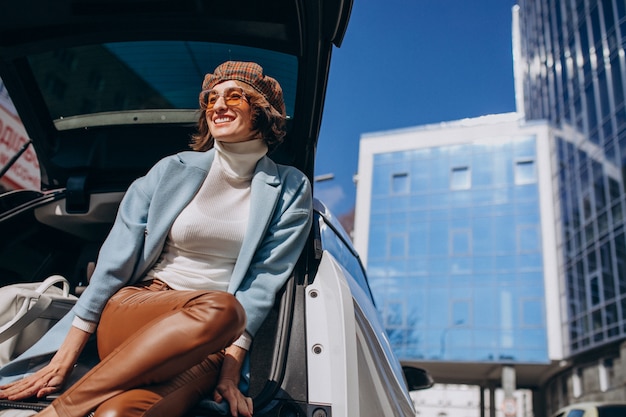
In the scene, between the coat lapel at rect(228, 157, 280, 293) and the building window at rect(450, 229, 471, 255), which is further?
the building window at rect(450, 229, 471, 255)

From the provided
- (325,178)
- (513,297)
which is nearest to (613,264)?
(513,297)

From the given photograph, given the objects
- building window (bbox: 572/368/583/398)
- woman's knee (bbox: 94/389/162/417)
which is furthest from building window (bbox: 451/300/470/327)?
woman's knee (bbox: 94/389/162/417)

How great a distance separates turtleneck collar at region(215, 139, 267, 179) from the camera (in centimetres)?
202

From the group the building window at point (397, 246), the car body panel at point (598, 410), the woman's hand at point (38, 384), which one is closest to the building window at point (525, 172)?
the building window at point (397, 246)

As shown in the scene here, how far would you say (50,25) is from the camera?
2.62 metres

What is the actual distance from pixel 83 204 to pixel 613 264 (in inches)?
778

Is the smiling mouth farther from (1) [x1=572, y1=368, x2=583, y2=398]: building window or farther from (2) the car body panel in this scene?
(1) [x1=572, y1=368, x2=583, y2=398]: building window

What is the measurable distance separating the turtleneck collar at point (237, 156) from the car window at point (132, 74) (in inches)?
→ 22.7

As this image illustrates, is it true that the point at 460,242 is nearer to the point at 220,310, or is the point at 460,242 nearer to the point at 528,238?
the point at 528,238

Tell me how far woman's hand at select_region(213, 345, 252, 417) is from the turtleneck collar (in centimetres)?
65

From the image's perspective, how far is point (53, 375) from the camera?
5.40ft

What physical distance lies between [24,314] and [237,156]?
113 cm

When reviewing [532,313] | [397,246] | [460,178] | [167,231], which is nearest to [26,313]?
[167,231]

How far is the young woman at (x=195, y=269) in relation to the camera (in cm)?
142
